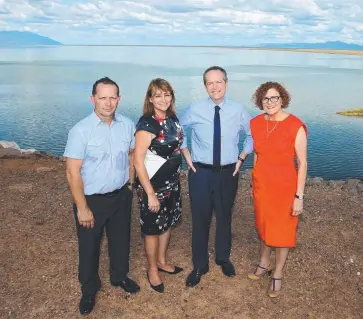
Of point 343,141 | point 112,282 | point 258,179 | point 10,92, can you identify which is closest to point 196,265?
point 112,282

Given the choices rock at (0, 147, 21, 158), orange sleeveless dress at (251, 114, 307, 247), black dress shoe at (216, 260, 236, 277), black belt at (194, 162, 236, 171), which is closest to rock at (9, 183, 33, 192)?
rock at (0, 147, 21, 158)

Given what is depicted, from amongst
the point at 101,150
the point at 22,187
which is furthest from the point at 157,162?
the point at 22,187

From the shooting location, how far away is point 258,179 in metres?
5.10

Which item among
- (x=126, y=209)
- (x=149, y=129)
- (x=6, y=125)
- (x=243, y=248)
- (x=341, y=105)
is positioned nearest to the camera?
(x=149, y=129)

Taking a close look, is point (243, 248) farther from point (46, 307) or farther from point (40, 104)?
point (40, 104)

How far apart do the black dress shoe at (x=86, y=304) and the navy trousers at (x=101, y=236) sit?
0.07 metres

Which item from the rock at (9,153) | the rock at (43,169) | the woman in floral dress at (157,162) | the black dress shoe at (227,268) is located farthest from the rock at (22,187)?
the black dress shoe at (227,268)

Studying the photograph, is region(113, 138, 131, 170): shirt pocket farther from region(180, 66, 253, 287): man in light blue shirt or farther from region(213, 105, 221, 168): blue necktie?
region(213, 105, 221, 168): blue necktie

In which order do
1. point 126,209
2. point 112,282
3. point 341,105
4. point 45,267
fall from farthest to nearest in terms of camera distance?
1. point 341,105
2. point 45,267
3. point 112,282
4. point 126,209

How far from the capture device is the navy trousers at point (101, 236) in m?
4.74

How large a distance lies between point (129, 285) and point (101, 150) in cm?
217

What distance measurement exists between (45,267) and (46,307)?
42.7 inches

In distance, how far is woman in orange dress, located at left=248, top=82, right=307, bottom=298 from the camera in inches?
186

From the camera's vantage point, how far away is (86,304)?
5152 millimetres
